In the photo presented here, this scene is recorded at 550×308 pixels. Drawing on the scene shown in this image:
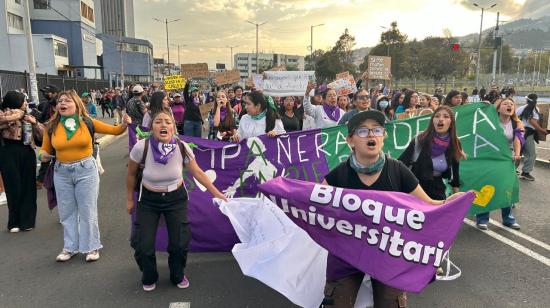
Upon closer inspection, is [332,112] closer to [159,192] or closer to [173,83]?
[159,192]

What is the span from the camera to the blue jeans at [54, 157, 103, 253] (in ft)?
15.1

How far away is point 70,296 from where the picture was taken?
396 cm

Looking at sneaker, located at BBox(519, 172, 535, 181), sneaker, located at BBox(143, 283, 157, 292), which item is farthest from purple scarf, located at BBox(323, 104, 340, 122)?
sneaker, located at BBox(143, 283, 157, 292)

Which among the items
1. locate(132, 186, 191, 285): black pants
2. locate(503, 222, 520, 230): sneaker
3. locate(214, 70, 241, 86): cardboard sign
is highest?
locate(214, 70, 241, 86): cardboard sign

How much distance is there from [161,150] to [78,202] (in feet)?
4.95

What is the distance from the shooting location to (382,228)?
2781mm

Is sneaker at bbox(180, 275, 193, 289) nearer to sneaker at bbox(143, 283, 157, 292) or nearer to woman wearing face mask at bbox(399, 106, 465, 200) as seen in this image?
sneaker at bbox(143, 283, 157, 292)

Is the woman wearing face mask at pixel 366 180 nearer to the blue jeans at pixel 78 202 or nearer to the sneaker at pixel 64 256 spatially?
the blue jeans at pixel 78 202

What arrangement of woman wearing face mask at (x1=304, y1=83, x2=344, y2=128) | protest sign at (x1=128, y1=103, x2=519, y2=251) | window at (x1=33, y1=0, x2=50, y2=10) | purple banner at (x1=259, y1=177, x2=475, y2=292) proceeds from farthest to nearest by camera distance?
window at (x1=33, y1=0, x2=50, y2=10), woman wearing face mask at (x1=304, y1=83, x2=344, y2=128), protest sign at (x1=128, y1=103, x2=519, y2=251), purple banner at (x1=259, y1=177, x2=475, y2=292)

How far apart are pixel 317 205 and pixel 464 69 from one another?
5509cm

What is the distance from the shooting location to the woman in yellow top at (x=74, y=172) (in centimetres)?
455

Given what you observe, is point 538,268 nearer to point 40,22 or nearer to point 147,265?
point 147,265

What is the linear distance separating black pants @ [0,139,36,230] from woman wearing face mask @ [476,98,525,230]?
19.0 feet

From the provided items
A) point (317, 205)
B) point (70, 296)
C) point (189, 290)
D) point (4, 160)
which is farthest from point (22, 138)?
point (317, 205)
